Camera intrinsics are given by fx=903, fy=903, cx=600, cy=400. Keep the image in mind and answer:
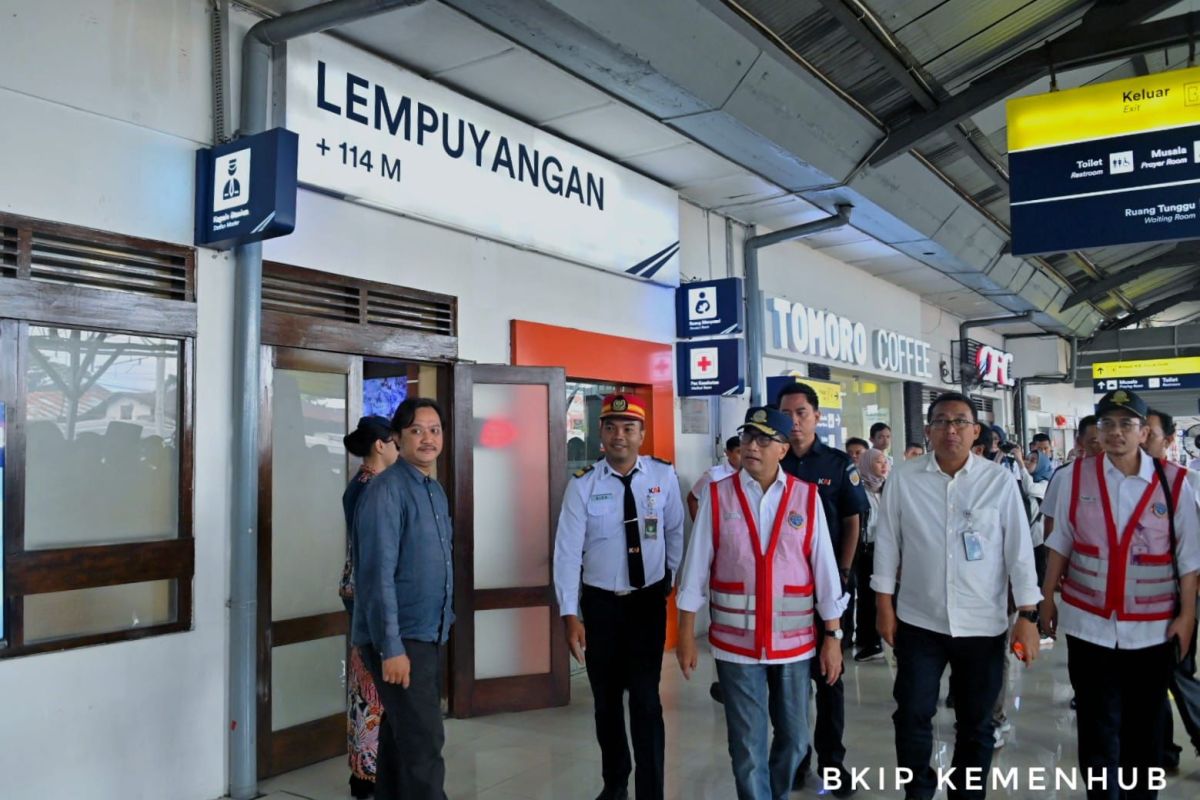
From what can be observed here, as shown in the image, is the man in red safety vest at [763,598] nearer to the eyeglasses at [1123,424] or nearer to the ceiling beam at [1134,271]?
the eyeglasses at [1123,424]

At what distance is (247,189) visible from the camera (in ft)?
11.6

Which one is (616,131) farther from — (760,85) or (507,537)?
(507,537)

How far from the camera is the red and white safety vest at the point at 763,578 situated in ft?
9.43

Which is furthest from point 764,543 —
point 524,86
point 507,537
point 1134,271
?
point 1134,271

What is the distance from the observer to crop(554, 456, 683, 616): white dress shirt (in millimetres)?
3400

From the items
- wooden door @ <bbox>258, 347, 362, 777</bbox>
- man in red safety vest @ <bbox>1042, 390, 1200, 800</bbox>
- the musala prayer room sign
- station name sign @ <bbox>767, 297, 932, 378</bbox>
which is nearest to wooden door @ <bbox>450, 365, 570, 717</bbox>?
wooden door @ <bbox>258, 347, 362, 777</bbox>

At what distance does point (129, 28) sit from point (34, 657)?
94.8 inches

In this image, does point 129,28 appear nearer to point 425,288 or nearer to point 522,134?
point 425,288

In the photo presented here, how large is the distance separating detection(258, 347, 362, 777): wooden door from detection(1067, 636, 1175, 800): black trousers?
313 cm

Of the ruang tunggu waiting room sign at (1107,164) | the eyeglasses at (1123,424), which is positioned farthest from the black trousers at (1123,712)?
the ruang tunggu waiting room sign at (1107,164)

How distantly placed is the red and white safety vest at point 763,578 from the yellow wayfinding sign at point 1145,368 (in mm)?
15194

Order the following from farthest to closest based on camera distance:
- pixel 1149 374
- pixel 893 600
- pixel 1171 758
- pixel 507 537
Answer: pixel 1149 374 < pixel 507 537 < pixel 1171 758 < pixel 893 600

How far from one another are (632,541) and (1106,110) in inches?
154

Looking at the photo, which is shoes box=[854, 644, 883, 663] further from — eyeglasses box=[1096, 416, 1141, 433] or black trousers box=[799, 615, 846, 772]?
eyeglasses box=[1096, 416, 1141, 433]
